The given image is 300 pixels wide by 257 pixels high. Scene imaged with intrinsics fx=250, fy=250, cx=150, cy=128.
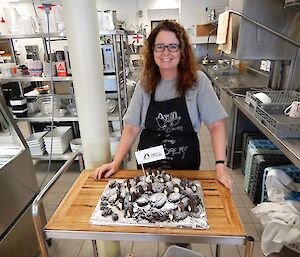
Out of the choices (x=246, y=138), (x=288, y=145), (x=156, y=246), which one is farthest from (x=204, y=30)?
(x=156, y=246)

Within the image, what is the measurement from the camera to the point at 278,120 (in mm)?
1696

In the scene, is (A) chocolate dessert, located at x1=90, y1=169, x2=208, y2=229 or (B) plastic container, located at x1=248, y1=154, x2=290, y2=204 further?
(B) plastic container, located at x1=248, y1=154, x2=290, y2=204

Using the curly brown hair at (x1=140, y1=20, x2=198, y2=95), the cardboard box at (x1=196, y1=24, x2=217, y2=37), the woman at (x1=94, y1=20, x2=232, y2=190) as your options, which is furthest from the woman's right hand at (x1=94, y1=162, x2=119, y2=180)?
the cardboard box at (x1=196, y1=24, x2=217, y2=37)

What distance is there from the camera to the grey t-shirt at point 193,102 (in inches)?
49.8

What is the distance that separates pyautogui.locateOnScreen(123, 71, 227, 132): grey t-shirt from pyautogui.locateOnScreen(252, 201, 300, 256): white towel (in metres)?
0.84

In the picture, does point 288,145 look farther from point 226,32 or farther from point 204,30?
point 204,30

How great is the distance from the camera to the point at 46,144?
2764mm

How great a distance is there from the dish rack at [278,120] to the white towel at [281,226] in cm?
48

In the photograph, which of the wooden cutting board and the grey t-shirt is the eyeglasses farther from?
the wooden cutting board

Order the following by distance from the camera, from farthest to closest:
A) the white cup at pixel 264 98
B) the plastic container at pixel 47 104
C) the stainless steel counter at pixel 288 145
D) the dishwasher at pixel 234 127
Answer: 1. the plastic container at pixel 47 104
2. the dishwasher at pixel 234 127
3. the white cup at pixel 264 98
4. the stainless steel counter at pixel 288 145

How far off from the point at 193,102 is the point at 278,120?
0.77 metres

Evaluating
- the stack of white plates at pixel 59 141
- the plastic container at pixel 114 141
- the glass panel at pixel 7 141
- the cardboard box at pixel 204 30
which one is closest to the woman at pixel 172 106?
the glass panel at pixel 7 141

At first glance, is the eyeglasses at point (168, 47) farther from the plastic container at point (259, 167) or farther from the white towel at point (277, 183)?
the plastic container at point (259, 167)

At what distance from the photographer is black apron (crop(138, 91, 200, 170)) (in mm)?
1297
